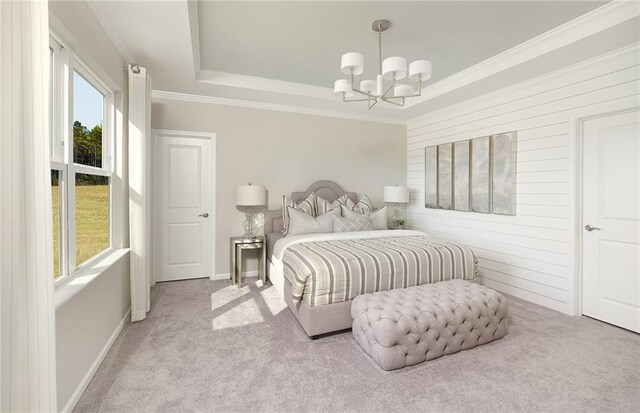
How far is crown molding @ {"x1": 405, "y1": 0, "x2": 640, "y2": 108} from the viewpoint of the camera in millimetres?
2372

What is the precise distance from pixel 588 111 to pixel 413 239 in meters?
2.18

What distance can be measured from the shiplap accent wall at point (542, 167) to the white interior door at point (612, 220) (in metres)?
0.13

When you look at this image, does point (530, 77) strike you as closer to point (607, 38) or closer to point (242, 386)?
point (607, 38)

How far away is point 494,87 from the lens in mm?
3797

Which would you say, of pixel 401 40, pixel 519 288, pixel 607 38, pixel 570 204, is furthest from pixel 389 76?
pixel 519 288

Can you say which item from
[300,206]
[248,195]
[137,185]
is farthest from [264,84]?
[137,185]

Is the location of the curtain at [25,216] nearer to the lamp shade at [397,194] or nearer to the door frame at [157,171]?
the door frame at [157,171]

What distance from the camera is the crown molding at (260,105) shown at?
4.09 meters

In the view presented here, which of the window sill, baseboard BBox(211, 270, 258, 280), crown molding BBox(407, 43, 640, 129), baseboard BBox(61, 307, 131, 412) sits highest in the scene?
crown molding BBox(407, 43, 640, 129)

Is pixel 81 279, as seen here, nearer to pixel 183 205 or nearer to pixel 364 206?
pixel 183 205

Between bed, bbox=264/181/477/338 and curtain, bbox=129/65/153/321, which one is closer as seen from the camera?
bed, bbox=264/181/477/338

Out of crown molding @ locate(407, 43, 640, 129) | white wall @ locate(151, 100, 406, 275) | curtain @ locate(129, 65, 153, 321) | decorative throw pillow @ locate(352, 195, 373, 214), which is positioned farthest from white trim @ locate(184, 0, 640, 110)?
decorative throw pillow @ locate(352, 195, 373, 214)

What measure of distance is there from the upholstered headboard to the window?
2113mm

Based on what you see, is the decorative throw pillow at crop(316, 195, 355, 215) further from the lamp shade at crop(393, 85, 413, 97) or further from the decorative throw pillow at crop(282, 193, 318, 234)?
the lamp shade at crop(393, 85, 413, 97)
